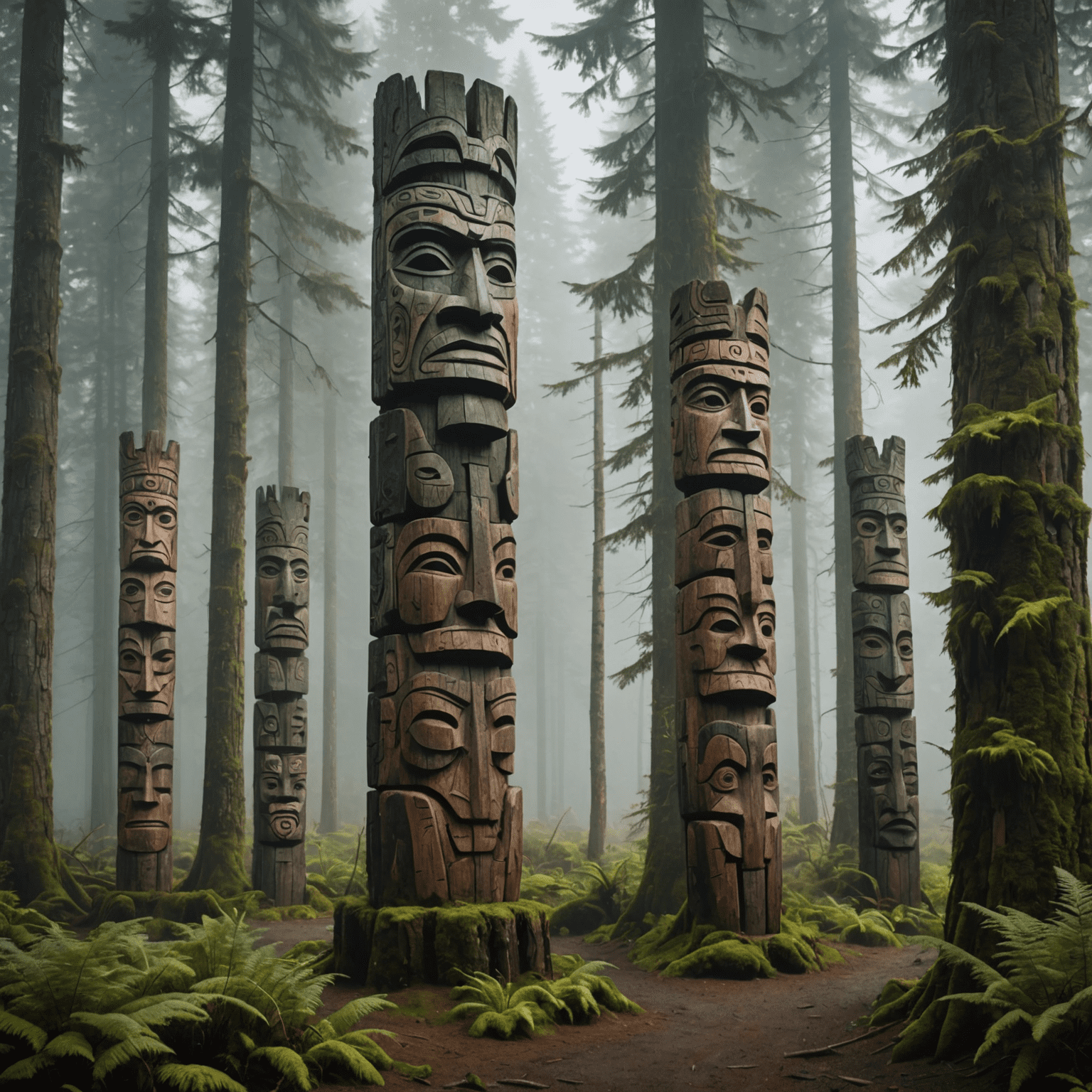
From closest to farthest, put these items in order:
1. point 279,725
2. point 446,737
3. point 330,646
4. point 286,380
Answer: point 446,737 < point 279,725 < point 286,380 < point 330,646

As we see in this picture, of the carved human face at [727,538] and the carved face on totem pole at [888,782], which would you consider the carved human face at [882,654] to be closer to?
the carved face on totem pole at [888,782]

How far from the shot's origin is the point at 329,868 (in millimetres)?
17797

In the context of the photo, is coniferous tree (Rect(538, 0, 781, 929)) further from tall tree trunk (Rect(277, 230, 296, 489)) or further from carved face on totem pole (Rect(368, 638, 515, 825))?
tall tree trunk (Rect(277, 230, 296, 489))

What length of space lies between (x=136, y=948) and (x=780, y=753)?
51.3m

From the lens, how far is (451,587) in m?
7.67

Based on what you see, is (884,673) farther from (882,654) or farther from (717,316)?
(717,316)

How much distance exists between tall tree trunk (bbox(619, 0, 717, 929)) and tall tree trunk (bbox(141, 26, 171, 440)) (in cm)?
1173

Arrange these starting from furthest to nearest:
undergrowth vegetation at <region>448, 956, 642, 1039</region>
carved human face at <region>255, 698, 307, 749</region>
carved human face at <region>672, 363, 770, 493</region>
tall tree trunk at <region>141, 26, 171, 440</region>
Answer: tall tree trunk at <region>141, 26, 171, 440</region>, carved human face at <region>255, 698, 307, 749</region>, carved human face at <region>672, 363, 770, 493</region>, undergrowth vegetation at <region>448, 956, 642, 1039</region>

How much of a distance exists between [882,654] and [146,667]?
1025 centimetres

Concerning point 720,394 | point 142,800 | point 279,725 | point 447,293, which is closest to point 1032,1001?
point 447,293

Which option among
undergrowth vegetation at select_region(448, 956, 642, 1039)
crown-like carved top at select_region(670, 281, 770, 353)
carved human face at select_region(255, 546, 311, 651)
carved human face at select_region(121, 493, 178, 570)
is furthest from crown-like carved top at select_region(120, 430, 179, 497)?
undergrowth vegetation at select_region(448, 956, 642, 1039)

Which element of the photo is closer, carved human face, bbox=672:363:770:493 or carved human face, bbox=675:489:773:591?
carved human face, bbox=675:489:773:591

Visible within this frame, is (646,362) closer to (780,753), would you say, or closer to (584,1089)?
(584,1089)

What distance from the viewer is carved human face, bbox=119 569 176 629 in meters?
13.9
